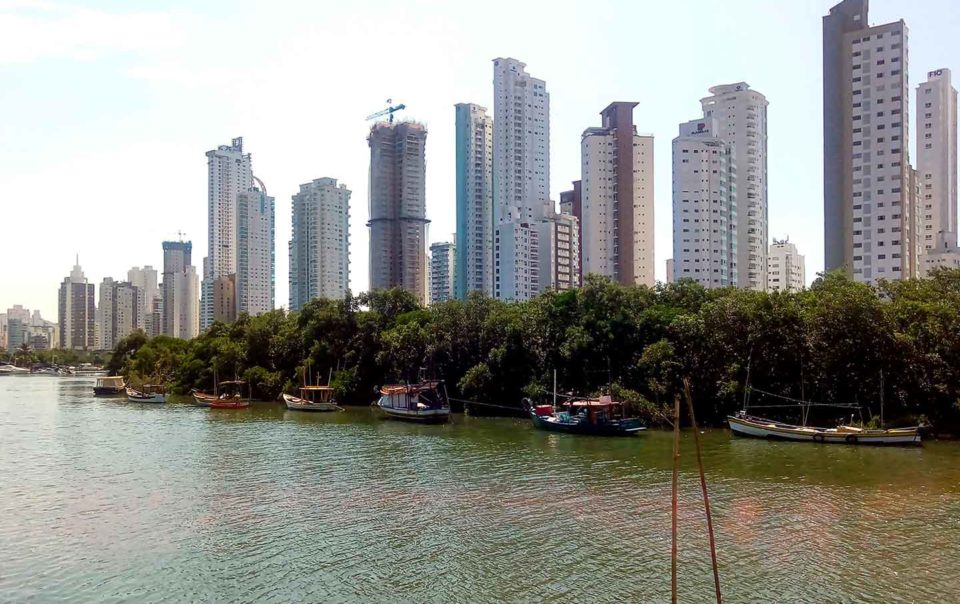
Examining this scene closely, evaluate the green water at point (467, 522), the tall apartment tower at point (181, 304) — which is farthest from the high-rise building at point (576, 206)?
the tall apartment tower at point (181, 304)

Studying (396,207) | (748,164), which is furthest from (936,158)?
(396,207)

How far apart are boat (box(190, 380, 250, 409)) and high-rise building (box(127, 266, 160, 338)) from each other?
78.3 meters

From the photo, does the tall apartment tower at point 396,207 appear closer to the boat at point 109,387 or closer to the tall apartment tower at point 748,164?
the boat at point 109,387

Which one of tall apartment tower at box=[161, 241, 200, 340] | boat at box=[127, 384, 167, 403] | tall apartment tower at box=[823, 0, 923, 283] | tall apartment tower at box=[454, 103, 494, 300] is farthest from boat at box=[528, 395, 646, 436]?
tall apartment tower at box=[161, 241, 200, 340]

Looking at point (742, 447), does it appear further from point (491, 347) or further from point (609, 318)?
point (491, 347)

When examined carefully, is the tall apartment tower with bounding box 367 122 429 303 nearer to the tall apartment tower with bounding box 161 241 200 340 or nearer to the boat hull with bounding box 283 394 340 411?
the boat hull with bounding box 283 394 340 411

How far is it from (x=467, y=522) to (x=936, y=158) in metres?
64.3

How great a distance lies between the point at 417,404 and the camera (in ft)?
113

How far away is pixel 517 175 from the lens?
7550cm

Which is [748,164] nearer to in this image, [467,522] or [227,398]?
[227,398]

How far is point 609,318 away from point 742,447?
10899 millimetres

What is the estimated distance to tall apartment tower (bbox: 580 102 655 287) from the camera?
66.1 m

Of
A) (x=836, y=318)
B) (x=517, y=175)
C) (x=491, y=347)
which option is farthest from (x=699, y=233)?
(x=836, y=318)

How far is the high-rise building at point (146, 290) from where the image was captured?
123644 millimetres
